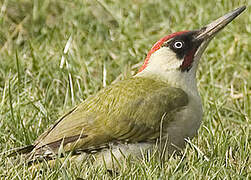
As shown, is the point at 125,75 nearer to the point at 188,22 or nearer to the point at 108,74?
the point at 108,74

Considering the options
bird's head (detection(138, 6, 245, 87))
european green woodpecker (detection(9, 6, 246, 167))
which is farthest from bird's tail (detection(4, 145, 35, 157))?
bird's head (detection(138, 6, 245, 87))

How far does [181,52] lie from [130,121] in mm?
563

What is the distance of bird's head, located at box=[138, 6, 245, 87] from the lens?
347cm

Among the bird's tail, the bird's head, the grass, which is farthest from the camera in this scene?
the bird's head

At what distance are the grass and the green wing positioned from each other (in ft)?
0.50

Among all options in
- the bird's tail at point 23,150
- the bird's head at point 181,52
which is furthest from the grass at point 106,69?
the bird's head at point 181,52

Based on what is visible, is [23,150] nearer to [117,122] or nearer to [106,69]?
[117,122]

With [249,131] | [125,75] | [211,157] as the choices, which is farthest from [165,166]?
[125,75]

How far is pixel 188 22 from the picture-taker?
497cm

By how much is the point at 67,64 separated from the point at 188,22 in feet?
3.90

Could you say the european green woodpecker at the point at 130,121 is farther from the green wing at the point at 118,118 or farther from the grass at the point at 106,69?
the grass at the point at 106,69

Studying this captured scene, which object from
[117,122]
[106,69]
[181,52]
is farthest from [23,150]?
[106,69]

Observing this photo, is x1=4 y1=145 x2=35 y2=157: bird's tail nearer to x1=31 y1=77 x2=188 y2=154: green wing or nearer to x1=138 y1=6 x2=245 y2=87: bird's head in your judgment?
x1=31 y1=77 x2=188 y2=154: green wing

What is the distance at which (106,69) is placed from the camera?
452 cm
